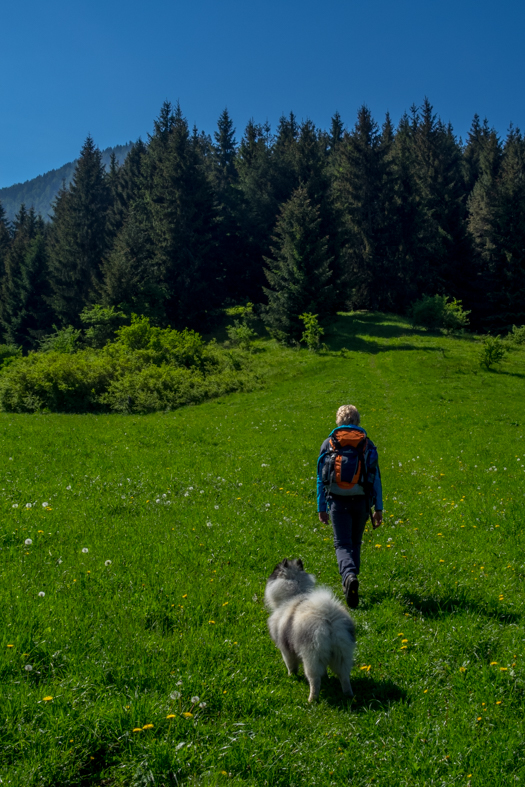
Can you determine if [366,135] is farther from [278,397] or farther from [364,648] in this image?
[364,648]

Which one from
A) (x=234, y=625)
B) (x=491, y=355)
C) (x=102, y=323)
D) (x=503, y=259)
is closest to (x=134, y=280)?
(x=102, y=323)

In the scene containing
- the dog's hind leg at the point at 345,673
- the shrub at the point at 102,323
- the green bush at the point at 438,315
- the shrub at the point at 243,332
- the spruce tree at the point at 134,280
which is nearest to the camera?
the dog's hind leg at the point at 345,673

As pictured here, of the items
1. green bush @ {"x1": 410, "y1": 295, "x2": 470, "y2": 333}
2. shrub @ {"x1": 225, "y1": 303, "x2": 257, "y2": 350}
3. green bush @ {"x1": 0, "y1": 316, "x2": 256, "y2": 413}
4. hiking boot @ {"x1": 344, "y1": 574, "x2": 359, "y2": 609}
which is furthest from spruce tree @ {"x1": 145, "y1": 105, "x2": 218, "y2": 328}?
hiking boot @ {"x1": 344, "y1": 574, "x2": 359, "y2": 609}

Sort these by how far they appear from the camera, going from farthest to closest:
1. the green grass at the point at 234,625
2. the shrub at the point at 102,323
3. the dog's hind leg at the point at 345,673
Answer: the shrub at the point at 102,323 < the dog's hind leg at the point at 345,673 < the green grass at the point at 234,625

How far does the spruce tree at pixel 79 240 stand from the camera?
196ft

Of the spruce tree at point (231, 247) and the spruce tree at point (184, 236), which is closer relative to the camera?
the spruce tree at point (184, 236)

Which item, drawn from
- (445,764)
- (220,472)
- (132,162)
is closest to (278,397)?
(220,472)

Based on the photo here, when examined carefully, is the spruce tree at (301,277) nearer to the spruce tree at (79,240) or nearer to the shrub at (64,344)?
the shrub at (64,344)

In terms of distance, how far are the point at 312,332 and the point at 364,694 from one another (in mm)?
36149

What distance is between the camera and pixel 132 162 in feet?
256

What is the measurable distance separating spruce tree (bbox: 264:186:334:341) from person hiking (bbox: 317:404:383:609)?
118 feet

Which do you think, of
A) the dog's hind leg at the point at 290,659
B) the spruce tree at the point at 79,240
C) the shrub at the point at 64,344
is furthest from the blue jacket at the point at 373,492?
the spruce tree at the point at 79,240

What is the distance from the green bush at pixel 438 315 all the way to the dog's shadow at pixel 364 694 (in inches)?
1676

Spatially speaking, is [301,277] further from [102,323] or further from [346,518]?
[346,518]
